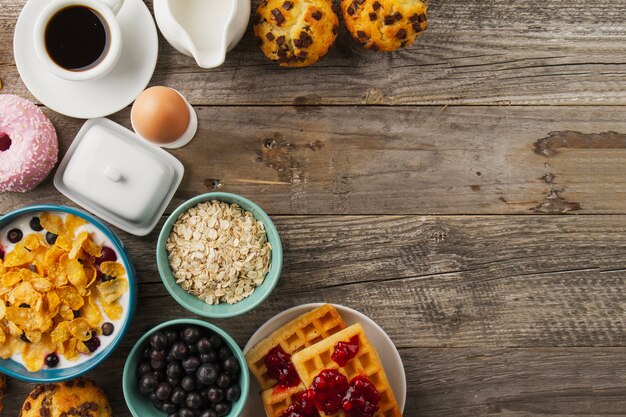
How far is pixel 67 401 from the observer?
4.62 ft

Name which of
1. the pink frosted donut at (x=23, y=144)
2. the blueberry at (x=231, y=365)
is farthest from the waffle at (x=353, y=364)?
the pink frosted donut at (x=23, y=144)

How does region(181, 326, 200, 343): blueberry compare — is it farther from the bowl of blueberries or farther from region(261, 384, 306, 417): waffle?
region(261, 384, 306, 417): waffle

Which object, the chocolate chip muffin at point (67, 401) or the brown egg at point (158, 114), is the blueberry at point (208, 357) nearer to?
the chocolate chip muffin at point (67, 401)

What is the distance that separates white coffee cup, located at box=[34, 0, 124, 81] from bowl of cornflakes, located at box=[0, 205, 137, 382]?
0.97 ft

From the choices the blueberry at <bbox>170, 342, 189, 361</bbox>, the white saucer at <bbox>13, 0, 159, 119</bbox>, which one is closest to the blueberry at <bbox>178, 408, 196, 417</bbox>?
the blueberry at <bbox>170, 342, 189, 361</bbox>

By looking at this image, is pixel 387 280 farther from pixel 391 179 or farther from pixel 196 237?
pixel 196 237

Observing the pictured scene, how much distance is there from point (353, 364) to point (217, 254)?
1.24 feet

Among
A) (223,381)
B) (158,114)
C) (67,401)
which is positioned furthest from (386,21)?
(67,401)

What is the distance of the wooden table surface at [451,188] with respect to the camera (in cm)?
154

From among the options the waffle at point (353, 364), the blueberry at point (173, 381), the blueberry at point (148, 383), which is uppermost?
the waffle at point (353, 364)

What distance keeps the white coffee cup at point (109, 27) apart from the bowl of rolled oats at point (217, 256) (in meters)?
0.35

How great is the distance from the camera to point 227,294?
1.41 m

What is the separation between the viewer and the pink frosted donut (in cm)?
141

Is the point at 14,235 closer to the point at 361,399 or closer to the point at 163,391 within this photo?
the point at 163,391
